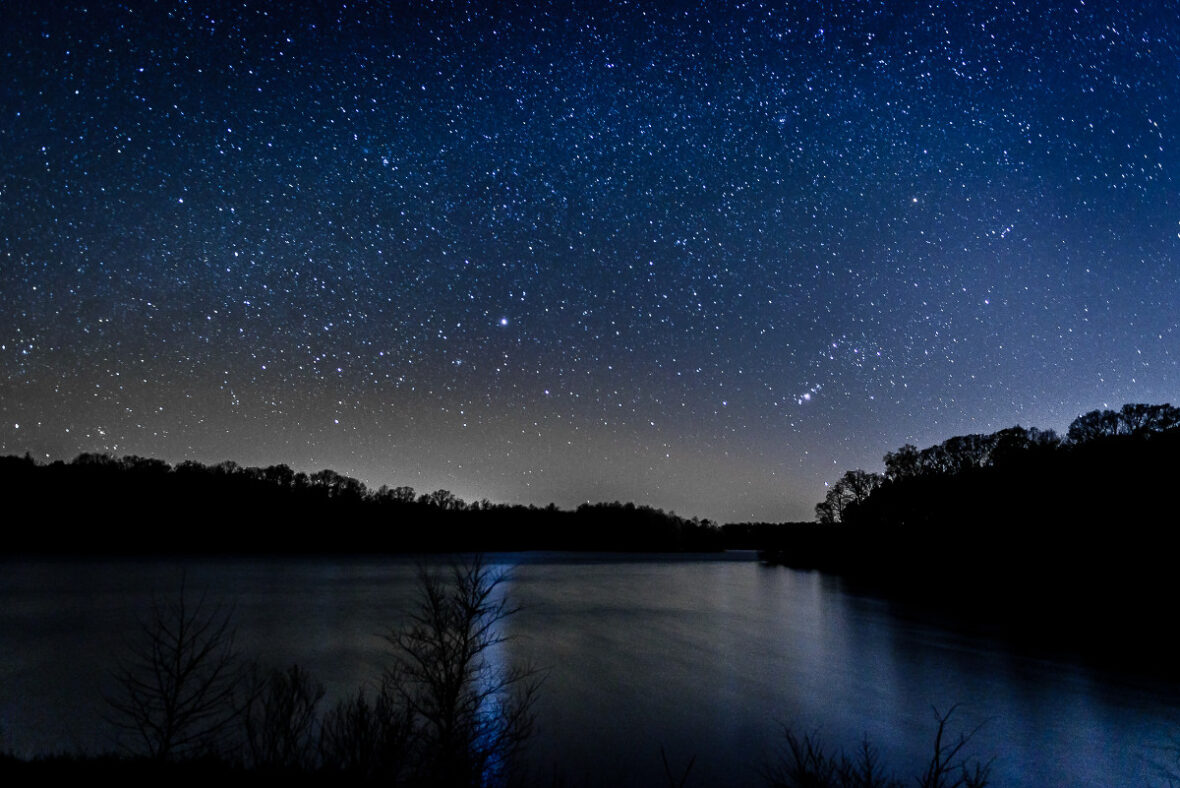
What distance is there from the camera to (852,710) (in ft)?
78.6

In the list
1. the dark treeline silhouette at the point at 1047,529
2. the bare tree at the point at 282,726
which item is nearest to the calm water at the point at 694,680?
the bare tree at the point at 282,726

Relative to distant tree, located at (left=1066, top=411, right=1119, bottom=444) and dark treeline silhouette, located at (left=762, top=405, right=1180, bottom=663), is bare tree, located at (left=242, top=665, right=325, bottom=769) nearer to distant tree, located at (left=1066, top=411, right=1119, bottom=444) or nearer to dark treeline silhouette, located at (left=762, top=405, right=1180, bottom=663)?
dark treeline silhouette, located at (left=762, top=405, right=1180, bottom=663)

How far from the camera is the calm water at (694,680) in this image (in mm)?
18156

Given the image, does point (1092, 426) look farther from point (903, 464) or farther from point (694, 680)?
point (694, 680)

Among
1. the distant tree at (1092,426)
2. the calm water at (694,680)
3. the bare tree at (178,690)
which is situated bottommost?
the calm water at (694,680)

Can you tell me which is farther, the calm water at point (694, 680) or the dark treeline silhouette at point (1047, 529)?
the dark treeline silhouette at point (1047, 529)

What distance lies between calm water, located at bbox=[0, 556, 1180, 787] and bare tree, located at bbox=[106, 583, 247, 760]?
100 centimetres

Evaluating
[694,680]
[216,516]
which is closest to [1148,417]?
[694,680]

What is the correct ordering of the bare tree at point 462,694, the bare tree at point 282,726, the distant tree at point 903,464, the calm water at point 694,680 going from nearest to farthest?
the bare tree at point 282,726
the bare tree at point 462,694
the calm water at point 694,680
the distant tree at point 903,464

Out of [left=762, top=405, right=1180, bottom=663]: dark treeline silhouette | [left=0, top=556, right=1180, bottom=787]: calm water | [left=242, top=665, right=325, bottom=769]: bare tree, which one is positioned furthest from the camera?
[left=762, top=405, right=1180, bottom=663]: dark treeline silhouette

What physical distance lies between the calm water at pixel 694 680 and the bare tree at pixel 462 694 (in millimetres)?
→ 1305

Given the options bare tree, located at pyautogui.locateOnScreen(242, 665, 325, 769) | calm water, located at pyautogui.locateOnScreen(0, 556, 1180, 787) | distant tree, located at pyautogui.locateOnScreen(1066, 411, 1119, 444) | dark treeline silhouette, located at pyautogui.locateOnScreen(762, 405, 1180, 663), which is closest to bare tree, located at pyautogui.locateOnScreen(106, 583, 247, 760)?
bare tree, located at pyautogui.locateOnScreen(242, 665, 325, 769)

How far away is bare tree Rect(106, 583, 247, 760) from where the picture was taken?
1155cm

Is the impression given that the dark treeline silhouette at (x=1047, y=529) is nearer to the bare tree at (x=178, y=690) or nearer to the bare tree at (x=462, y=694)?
the bare tree at (x=462, y=694)
